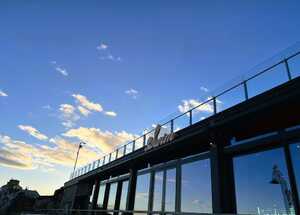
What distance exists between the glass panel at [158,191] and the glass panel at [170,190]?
743 millimetres

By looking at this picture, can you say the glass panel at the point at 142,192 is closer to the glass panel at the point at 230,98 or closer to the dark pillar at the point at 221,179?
the dark pillar at the point at 221,179

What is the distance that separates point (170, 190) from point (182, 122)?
4018 millimetres

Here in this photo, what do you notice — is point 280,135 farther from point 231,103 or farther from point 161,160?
point 161,160

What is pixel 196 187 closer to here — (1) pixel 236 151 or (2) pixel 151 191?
(1) pixel 236 151

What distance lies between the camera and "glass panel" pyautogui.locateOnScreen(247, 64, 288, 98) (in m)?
10.0

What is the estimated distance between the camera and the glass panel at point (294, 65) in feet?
30.8

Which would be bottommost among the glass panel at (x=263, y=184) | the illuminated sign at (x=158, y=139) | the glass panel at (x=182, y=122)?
the glass panel at (x=263, y=184)

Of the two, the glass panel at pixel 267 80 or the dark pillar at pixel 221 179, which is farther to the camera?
the dark pillar at pixel 221 179

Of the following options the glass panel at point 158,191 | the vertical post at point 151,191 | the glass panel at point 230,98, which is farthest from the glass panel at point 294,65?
the vertical post at point 151,191

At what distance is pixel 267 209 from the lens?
A: 9.45m

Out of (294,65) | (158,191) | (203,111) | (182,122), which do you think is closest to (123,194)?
(158,191)

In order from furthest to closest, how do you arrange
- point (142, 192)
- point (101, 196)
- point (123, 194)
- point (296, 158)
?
1. point (101, 196)
2. point (123, 194)
3. point (142, 192)
4. point (296, 158)

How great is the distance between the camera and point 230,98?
12289mm

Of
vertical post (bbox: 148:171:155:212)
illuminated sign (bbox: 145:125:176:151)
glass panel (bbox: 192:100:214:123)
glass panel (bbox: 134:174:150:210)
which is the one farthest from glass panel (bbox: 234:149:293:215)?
glass panel (bbox: 134:174:150:210)
